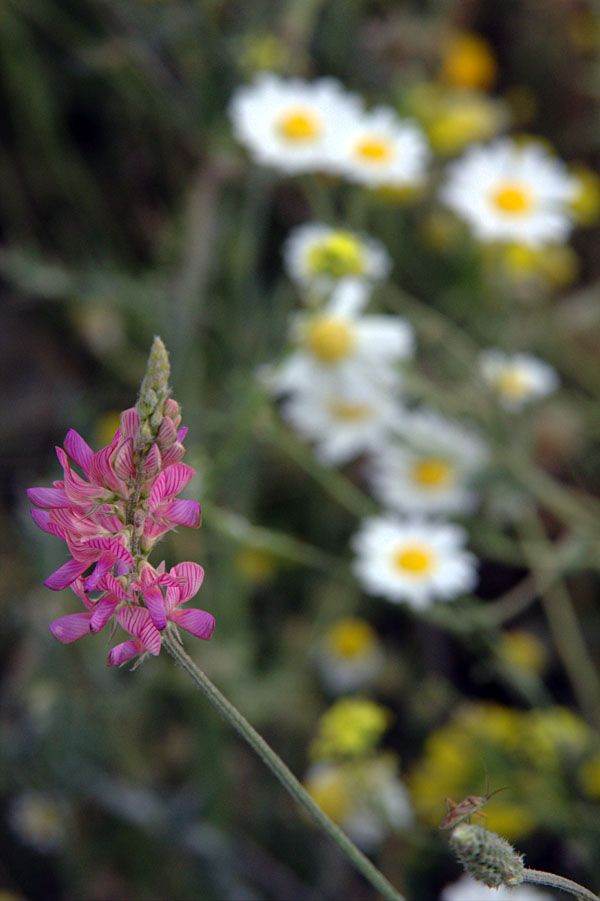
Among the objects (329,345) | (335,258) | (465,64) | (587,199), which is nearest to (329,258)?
(335,258)

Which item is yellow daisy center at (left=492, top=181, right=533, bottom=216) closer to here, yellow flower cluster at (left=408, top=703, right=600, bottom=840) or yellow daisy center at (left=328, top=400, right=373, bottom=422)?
yellow daisy center at (left=328, top=400, right=373, bottom=422)

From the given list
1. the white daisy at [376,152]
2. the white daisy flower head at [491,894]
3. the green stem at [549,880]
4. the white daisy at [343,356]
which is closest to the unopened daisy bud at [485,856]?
the green stem at [549,880]

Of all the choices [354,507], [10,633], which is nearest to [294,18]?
[354,507]

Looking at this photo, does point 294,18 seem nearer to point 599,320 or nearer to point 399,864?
point 599,320

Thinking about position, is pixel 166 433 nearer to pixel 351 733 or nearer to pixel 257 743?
pixel 257 743

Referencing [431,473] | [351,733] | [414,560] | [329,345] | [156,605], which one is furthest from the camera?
[431,473]

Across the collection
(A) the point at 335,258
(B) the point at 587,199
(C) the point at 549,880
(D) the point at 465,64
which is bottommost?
(C) the point at 549,880
